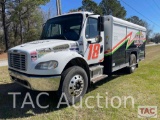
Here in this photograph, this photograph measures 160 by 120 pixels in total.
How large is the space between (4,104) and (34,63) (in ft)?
5.40

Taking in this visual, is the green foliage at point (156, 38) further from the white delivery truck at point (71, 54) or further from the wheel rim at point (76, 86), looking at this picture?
the wheel rim at point (76, 86)

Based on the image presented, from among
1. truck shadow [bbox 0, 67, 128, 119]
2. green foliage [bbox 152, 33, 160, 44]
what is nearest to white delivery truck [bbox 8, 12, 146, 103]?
truck shadow [bbox 0, 67, 128, 119]

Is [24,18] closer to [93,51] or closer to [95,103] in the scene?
[93,51]

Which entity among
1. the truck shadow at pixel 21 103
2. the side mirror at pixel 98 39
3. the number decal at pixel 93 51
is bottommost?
the truck shadow at pixel 21 103

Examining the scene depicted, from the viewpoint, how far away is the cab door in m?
5.22

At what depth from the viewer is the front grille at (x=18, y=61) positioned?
165 inches

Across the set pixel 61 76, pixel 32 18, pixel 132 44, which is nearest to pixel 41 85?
pixel 61 76

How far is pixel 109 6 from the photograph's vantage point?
42.5 meters

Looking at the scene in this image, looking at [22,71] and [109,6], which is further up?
[109,6]

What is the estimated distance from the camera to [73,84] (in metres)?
4.63

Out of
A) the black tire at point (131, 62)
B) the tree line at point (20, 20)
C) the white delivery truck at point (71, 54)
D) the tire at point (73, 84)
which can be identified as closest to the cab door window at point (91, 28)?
the white delivery truck at point (71, 54)

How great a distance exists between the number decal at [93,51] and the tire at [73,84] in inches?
29.2

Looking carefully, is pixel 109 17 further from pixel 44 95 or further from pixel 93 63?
pixel 44 95

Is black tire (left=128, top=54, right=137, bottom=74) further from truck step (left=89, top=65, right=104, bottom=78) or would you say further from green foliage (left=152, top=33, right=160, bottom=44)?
green foliage (left=152, top=33, right=160, bottom=44)
